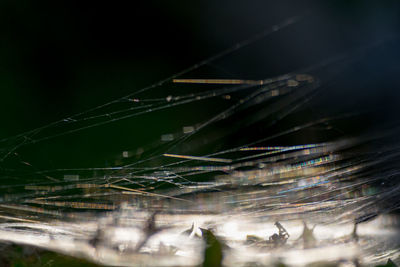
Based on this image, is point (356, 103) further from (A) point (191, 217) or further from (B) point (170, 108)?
(A) point (191, 217)

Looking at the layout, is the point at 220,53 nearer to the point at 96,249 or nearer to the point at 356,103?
the point at 356,103

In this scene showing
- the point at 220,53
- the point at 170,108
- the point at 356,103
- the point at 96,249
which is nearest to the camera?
the point at 96,249

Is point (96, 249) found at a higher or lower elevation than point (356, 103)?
lower

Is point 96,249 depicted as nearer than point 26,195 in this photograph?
Yes

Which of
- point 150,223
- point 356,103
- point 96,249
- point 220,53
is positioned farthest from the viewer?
point 220,53

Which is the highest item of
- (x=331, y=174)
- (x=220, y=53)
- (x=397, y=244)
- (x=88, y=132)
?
(x=220, y=53)

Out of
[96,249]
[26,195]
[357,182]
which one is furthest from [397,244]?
[26,195]

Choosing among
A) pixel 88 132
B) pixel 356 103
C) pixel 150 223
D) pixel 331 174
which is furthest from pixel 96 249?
pixel 356 103

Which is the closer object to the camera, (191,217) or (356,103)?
(191,217)

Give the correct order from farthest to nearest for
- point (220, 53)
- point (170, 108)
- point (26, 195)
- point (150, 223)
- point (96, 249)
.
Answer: point (220, 53), point (170, 108), point (26, 195), point (150, 223), point (96, 249)
